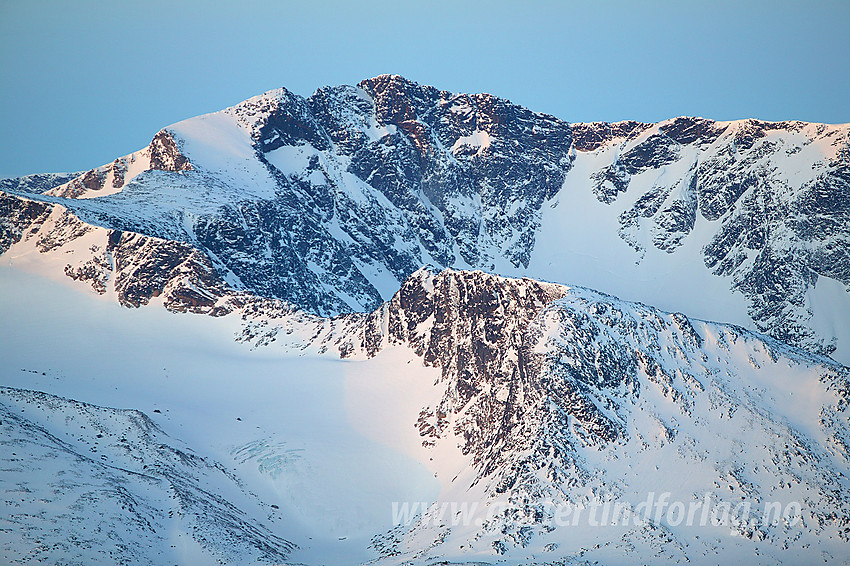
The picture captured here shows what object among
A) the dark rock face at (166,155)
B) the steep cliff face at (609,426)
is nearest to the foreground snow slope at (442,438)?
the steep cliff face at (609,426)

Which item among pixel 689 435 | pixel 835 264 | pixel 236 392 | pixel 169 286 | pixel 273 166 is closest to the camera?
pixel 689 435

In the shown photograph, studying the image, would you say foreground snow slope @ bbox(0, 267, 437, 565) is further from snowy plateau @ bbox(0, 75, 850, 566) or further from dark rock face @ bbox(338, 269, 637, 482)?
dark rock face @ bbox(338, 269, 637, 482)

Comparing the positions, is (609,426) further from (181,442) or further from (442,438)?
(181,442)

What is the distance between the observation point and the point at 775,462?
282 ft

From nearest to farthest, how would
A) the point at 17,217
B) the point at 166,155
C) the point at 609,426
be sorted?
1. the point at 609,426
2. the point at 17,217
3. the point at 166,155

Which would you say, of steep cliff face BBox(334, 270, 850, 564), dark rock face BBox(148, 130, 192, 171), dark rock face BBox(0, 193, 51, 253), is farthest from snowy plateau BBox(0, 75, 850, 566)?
dark rock face BBox(148, 130, 192, 171)

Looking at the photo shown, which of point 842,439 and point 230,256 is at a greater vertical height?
point 230,256

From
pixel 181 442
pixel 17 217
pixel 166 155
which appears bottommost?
pixel 181 442

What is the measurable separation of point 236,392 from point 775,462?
61.8 metres

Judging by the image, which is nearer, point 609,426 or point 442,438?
point 609,426

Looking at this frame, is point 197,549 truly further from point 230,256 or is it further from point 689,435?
point 230,256

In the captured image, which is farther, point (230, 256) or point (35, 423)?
point (230, 256)

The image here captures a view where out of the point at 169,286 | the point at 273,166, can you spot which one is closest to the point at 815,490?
the point at 169,286

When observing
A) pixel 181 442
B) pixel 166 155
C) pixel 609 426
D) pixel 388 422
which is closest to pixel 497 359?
pixel 388 422
